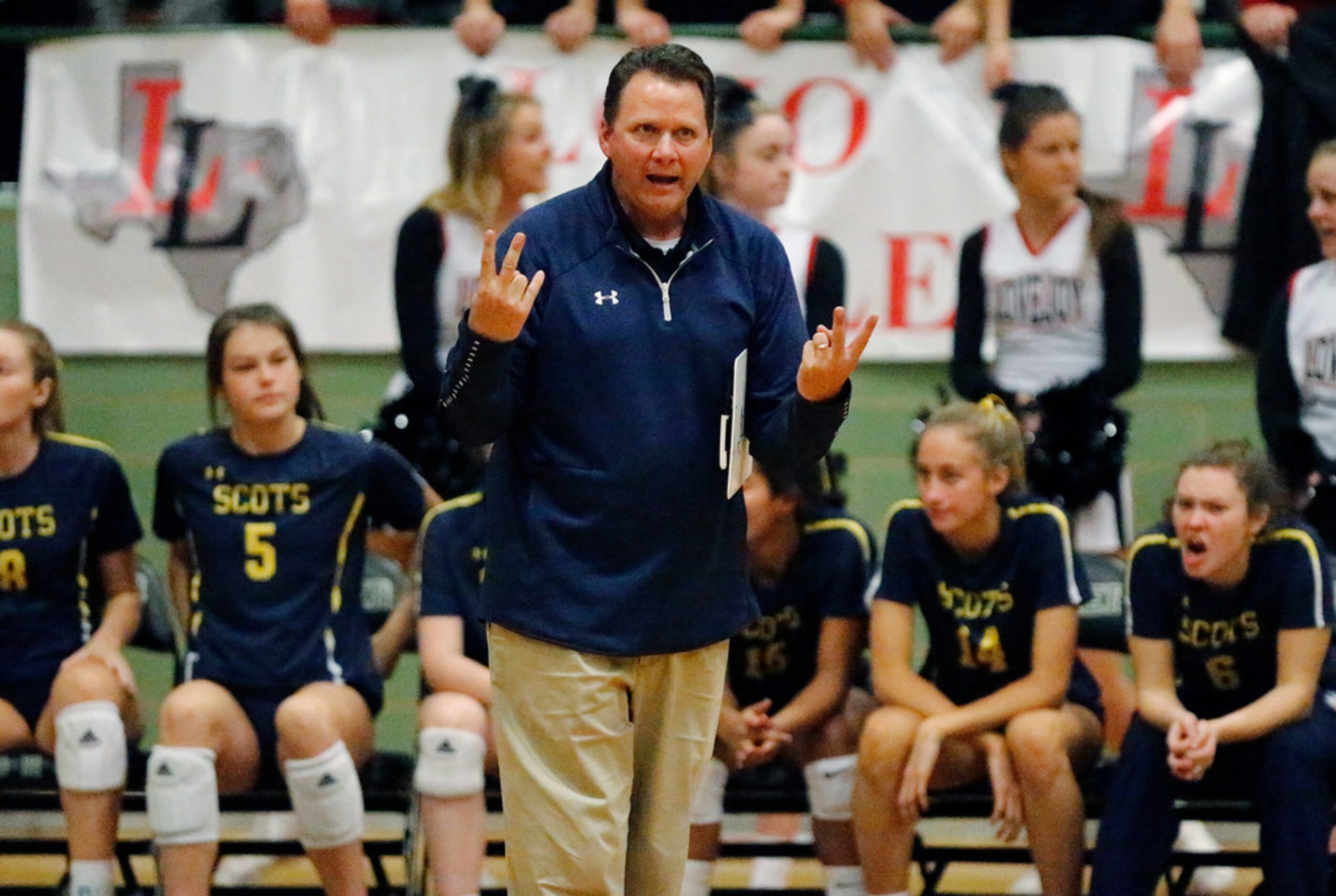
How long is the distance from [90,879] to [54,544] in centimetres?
76

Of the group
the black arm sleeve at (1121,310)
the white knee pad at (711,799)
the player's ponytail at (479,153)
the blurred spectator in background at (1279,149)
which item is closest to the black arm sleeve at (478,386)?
the white knee pad at (711,799)

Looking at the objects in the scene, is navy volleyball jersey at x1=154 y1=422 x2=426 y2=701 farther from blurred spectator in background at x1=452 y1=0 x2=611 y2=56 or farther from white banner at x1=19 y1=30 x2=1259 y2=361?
blurred spectator in background at x1=452 y1=0 x2=611 y2=56

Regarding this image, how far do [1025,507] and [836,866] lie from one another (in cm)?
84

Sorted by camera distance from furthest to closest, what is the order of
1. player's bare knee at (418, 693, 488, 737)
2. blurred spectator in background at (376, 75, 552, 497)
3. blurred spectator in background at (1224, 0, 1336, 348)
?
blurred spectator in background at (1224, 0, 1336, 348), blurred spectator in background at (376, 75, 552, 497), player's bare knee at (418, 693, 488, 737)

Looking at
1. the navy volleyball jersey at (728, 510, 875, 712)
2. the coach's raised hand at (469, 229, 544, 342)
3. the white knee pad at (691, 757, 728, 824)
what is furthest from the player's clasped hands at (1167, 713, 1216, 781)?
the coach's raised hand at (469, 229, 544, 342)

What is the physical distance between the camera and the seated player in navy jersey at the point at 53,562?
386 centimetres

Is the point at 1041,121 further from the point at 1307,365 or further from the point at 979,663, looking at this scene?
the point at 979,663

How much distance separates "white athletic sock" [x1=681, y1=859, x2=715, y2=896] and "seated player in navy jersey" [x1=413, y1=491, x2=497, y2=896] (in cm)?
42

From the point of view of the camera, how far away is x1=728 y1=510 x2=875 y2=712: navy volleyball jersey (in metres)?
3.88

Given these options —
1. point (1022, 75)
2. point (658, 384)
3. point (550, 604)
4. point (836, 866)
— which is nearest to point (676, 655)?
point (550, 604)

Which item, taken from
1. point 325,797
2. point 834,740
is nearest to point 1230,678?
point 834,740

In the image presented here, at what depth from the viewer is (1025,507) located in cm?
377

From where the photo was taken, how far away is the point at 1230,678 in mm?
3674

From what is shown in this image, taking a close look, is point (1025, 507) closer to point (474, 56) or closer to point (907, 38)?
point (907, 38)
